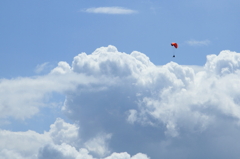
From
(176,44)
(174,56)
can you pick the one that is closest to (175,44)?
(176,44)

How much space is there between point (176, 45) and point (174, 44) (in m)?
1.39

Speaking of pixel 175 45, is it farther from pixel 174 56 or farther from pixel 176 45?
pixel 174 56

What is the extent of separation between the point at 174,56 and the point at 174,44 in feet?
86.7

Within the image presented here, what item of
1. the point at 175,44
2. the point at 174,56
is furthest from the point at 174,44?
the point at 174,56

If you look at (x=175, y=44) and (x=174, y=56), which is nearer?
(x=174, y=56)

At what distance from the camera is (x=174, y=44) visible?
Result: 427 ft

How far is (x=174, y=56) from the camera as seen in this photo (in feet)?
349

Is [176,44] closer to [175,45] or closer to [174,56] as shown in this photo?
[175,45]

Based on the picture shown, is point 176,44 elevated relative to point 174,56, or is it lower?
elevated

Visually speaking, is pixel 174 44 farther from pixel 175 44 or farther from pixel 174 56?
pixel 174 56

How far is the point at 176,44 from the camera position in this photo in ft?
426

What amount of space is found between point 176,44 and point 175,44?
0.61 meters

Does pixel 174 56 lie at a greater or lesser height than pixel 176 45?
lesser

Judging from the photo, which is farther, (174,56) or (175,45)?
(175,45)
